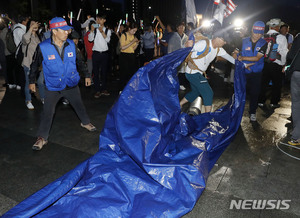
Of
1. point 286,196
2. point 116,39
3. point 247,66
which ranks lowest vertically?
point 286,196

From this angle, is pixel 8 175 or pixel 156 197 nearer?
pixel 156 197

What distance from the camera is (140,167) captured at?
2.77 m

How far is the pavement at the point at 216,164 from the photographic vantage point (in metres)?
2.74

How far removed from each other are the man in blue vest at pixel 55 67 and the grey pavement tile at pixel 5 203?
1.25m

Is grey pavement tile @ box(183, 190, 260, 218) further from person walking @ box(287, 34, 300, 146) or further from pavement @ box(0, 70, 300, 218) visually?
person walking @ box(287, 34, 300, 146)

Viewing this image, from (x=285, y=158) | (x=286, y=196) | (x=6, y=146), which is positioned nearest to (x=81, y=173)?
(x=6, y=146)

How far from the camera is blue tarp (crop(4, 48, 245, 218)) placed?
2402 millimetres

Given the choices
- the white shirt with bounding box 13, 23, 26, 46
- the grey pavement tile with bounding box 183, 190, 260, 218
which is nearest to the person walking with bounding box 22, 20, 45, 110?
the white shirt with bounding box 13, 23, 26, 46

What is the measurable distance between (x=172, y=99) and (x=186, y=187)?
1355mm

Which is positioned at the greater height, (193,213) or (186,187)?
(186,187)

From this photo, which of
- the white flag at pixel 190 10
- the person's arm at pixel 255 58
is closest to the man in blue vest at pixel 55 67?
the person's arm at pixel 255 58

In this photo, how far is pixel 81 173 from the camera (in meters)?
2.78

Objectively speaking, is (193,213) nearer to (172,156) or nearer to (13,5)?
(172,156)

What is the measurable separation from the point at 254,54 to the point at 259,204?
10.6ft
